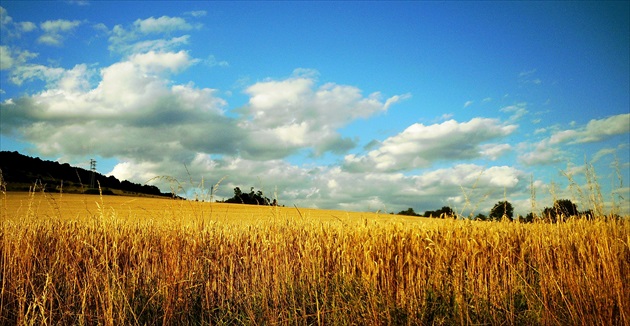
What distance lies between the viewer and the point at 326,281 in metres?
5.74

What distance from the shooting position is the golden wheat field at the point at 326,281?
15.0 ft

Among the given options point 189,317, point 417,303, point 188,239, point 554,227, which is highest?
point 554,227

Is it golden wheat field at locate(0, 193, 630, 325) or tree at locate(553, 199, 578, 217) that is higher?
tree at locate(553, 199, 578, 217)

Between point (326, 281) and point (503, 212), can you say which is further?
point (503, 212)

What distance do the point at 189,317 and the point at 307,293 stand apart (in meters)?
1.61

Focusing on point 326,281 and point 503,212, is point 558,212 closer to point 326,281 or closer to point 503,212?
point 503,212

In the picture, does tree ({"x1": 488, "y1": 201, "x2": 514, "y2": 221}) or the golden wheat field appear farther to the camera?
tree ({"x1": 488, "y1": 201, "x2": 514, "y2": 221})

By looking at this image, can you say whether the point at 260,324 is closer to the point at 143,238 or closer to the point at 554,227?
the point at 143,238

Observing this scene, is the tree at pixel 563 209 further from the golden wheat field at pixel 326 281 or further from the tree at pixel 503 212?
the tree at pixel 503 212

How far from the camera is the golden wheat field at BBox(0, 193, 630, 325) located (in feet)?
15.0

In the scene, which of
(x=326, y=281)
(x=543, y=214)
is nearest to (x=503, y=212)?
(x=543, y=214)

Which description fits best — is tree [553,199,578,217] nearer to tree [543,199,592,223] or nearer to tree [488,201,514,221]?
tree [543,199,592,223]

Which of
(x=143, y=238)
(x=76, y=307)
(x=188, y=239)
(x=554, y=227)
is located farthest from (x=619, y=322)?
(x=143, y=238)

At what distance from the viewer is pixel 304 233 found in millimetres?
8266
